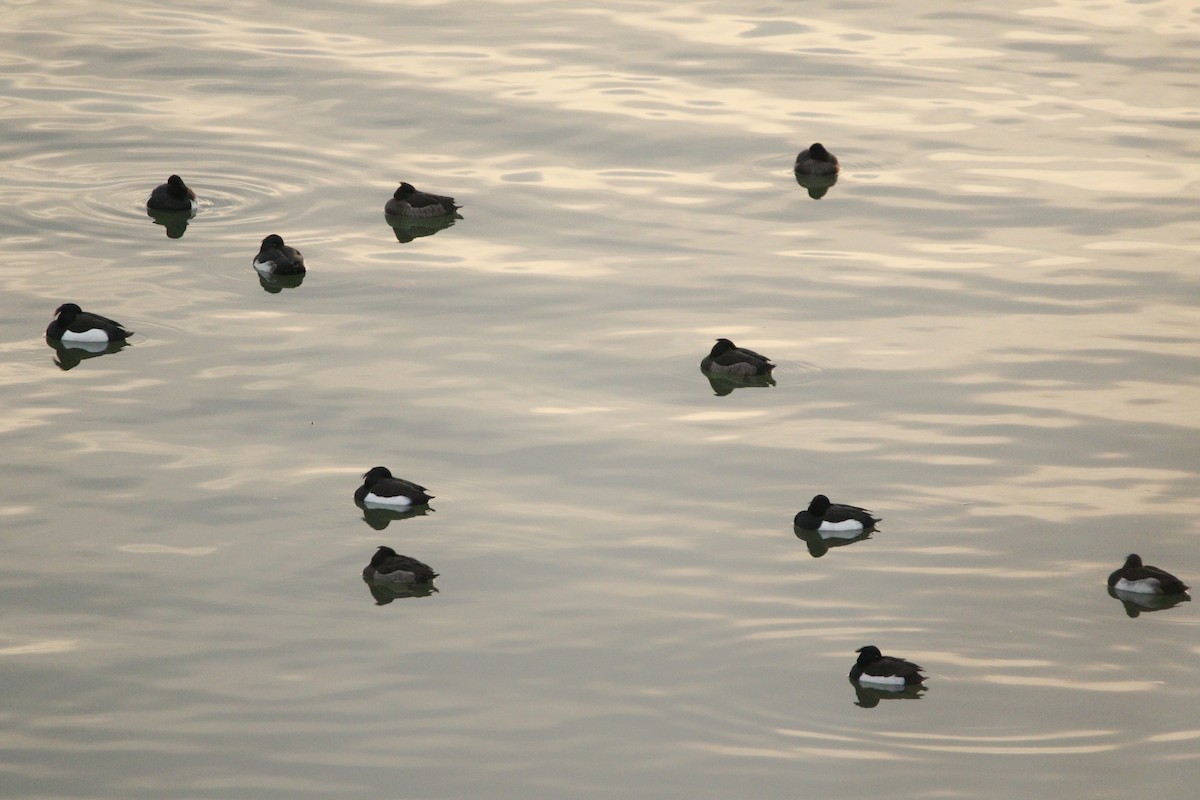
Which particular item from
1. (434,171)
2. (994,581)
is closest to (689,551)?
(994,581)

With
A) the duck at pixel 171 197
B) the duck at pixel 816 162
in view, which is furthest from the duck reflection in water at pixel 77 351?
the duck at pixel 816 162

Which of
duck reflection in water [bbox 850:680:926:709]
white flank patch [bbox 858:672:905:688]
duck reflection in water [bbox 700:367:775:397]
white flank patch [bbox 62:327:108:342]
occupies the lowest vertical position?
duck reflection in water [bbox 850:680:926:709]

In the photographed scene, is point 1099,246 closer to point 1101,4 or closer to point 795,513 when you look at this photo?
point 795,513

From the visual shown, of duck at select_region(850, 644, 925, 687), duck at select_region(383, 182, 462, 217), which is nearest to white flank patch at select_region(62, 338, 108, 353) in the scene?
duck at select_region(383, 182, 462, 217)

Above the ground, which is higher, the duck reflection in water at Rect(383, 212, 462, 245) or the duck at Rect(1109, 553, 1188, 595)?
the duck reflection in water at Rect(383, 212, 462, 245)

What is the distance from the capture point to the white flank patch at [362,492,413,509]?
57.7 ft

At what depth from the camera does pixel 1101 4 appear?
3803cm

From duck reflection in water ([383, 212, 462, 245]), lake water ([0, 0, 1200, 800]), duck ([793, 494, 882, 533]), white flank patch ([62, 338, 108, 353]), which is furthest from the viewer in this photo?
duck reflection in water ([383, 212, 462, 245])

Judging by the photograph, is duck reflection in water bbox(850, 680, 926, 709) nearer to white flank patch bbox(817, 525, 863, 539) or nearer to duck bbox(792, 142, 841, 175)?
white flank patch bbox(817, 525, 863, 539)

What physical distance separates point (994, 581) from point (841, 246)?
32.7 ft

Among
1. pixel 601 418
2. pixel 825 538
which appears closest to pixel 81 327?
pixel 601 418

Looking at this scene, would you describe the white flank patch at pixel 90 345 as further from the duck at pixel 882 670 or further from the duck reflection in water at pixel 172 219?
the duck at pixel 882 670

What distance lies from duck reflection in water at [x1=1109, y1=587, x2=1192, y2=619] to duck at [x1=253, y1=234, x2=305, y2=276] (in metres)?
12.7

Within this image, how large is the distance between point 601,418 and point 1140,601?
22.5 ft
